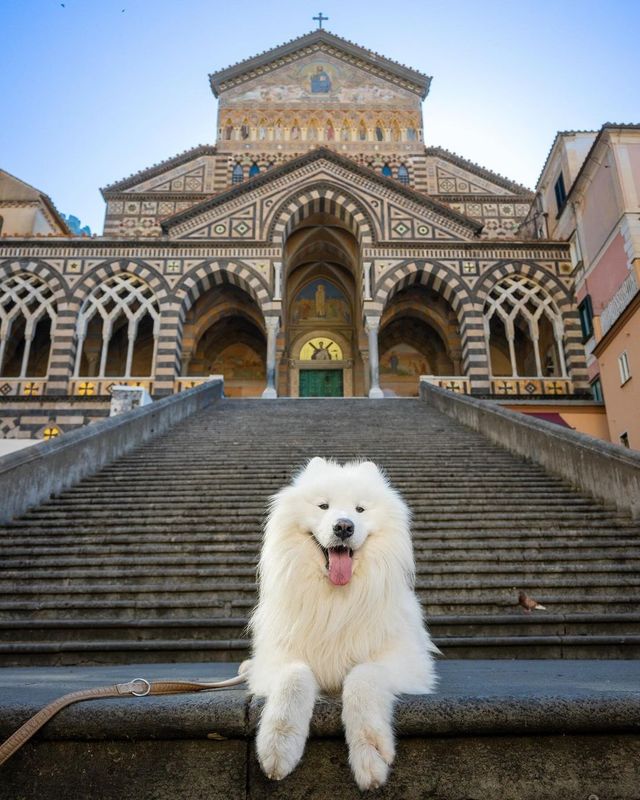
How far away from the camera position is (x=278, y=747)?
173 cm

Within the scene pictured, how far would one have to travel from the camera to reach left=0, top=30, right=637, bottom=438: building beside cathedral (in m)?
18.8

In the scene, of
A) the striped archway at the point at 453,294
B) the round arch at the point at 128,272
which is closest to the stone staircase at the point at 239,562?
the striped archway at the point at 453,294

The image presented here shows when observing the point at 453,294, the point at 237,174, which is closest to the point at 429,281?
the point at 453,294

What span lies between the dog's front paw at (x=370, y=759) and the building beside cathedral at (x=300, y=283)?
54.6 ft

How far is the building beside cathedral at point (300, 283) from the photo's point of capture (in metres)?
18.8

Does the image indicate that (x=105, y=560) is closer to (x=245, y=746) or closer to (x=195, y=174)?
(x=245, y=746)

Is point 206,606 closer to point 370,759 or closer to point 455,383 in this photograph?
point 370,759

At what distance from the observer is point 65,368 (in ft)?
59.9

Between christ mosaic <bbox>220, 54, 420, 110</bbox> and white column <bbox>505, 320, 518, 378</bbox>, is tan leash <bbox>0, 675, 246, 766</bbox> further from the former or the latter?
christ mosaic <bbox>220, 54, 420, 110</bbox>

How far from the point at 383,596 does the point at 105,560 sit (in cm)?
384

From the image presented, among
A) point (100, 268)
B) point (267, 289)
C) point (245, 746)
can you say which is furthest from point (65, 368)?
point (245, 746)

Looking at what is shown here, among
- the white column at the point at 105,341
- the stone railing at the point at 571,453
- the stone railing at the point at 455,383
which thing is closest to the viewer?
the stone railing at the point at 571,453

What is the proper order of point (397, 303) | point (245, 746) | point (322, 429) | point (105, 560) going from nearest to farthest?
point (245, 746), point (105, 560), point (322, 429), point (397, 303)

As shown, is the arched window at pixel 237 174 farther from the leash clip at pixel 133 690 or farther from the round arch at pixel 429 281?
the leash clip at pixel 133 690
